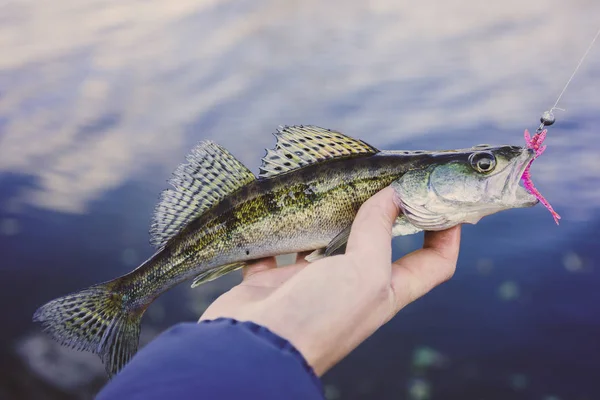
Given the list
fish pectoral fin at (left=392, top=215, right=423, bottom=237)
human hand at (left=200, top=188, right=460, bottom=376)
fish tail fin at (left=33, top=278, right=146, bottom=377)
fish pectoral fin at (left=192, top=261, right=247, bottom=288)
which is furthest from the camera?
fish pectoral fin at (left=192, top=261, right=247, bottom=288)

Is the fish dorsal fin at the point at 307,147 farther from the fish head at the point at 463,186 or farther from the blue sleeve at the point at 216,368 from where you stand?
the blue sleeve at the point at 216,368

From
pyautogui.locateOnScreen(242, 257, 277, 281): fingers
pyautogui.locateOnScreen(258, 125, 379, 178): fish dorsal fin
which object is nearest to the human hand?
pyautogui.locateOnScreen(242, 257, 277, 281): fingers

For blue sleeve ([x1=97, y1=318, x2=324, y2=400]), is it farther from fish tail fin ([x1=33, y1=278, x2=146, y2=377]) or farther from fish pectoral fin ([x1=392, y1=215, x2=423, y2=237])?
fish tail fin ([x1=33, y1=278, x2=146, y2=377])

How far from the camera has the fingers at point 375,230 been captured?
2568 millimetres

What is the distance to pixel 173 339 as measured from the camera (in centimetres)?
153

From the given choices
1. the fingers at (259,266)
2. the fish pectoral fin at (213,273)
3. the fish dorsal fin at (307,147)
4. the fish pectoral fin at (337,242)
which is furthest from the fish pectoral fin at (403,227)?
the fish pectoral fin at (213,273)

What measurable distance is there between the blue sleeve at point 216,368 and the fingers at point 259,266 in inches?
81.0

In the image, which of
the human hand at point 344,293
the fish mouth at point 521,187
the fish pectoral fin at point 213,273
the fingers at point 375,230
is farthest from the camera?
the fish pectoral fin at point 213,273

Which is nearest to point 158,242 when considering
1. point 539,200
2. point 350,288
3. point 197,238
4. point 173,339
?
point 197,238

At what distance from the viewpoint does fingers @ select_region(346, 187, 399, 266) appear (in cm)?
257

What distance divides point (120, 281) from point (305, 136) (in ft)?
5.99

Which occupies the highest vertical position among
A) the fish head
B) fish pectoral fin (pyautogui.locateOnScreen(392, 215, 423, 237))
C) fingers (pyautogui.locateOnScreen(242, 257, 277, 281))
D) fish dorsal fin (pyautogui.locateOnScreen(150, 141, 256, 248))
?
fish dorsal fin (pyautogui.locateOnScreen(150, 141, 256, 248))

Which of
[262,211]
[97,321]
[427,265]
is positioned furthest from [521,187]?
[97,321]

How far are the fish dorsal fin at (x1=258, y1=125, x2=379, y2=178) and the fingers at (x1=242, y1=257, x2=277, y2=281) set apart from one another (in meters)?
0.78
